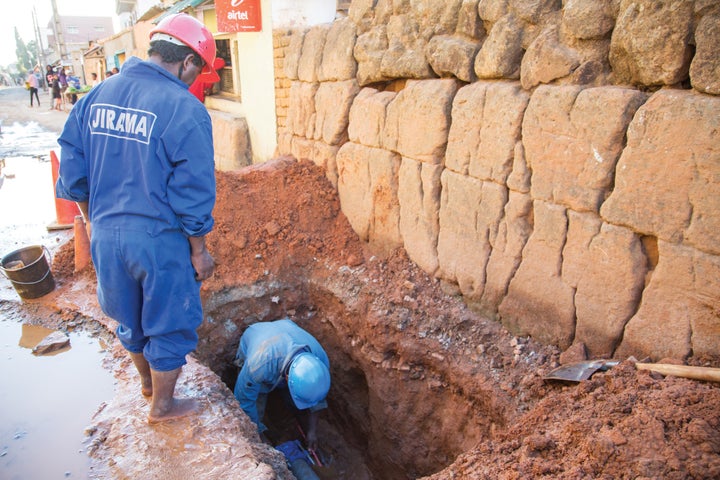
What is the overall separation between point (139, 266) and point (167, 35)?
117 centimetres

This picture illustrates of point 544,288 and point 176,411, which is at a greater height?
point 544,288

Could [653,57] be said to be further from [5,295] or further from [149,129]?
[5,295]


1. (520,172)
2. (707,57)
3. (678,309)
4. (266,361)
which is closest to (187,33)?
(520,172)

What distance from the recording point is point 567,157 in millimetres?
2824

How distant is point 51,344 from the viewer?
3.79m

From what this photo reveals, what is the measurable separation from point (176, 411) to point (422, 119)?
103 inches

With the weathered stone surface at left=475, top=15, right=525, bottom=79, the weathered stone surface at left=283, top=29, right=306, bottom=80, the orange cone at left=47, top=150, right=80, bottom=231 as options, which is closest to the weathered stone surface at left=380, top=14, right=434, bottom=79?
the weathered stone surface at left=475, top=15, right=525, bottom=79

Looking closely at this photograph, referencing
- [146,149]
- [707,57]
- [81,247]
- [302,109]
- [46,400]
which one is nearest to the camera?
[707,57]

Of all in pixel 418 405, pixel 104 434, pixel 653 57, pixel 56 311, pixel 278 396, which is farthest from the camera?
pixel 278 396

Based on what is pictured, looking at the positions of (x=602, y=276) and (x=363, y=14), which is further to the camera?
(x=363, y=14)

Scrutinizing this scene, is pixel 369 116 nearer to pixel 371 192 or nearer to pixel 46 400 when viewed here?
pixel 371 192

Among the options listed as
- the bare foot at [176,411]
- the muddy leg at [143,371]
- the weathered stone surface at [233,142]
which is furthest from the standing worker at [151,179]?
the weathered stone surface at [233,142]

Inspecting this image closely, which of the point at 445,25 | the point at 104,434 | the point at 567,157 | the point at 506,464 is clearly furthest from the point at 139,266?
the point at 445,25

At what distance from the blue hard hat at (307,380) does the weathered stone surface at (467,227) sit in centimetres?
121
